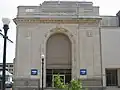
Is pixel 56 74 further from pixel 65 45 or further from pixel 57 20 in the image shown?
pixel 57 20

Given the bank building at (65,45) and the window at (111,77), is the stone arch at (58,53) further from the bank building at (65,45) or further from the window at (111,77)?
the window at (111,77)

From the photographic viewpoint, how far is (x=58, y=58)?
4016cm

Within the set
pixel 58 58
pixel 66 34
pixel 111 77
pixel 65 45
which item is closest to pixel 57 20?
pixel 66 34

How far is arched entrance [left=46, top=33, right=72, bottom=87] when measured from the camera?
40094 mm

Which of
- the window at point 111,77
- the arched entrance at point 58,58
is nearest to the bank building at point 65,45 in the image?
the arched entrance at point 58,58

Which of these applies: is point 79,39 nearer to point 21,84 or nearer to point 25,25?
point 25,25

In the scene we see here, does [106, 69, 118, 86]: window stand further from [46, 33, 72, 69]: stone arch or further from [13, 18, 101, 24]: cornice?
[13, 18, 101, 24]: cornice

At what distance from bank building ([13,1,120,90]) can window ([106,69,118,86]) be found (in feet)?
0.62

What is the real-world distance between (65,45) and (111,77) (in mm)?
9153

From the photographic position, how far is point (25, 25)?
3981 centimetres

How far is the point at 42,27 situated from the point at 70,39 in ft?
15.4

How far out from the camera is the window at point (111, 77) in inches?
1630

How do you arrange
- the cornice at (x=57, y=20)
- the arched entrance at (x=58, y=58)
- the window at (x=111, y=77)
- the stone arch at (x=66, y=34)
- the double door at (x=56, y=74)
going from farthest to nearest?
1. the window at (x=111, y=77)
2. the arched entrance at (x=58, y=58)
3. the double door at (x=56, y=74)
4. the cornice at (x=57, y=20)
5. the stone arch at (x=66, y=34)

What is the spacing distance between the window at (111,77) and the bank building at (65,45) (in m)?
0.19
